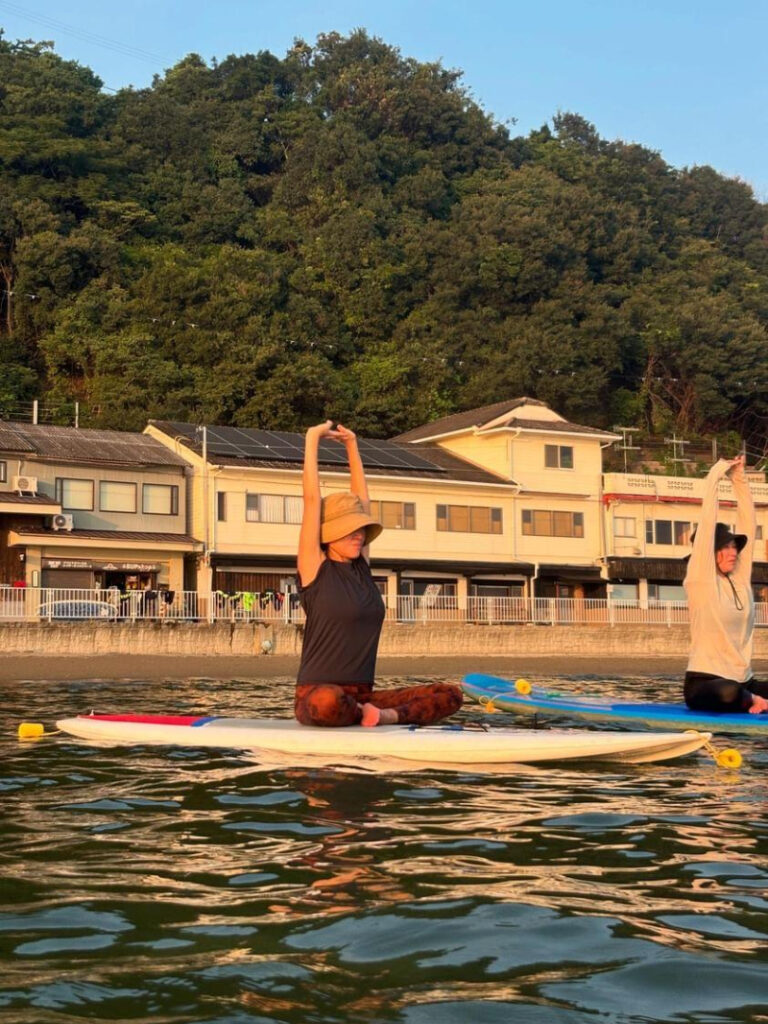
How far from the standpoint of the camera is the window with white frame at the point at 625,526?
164ft

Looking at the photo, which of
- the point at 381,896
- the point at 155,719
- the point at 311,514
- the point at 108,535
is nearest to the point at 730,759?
the point at 311,514

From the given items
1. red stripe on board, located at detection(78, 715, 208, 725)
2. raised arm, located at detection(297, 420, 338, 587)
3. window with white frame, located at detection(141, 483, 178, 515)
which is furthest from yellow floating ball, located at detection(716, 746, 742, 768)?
window with white frame, located at detection(141, 483, 178, 515)

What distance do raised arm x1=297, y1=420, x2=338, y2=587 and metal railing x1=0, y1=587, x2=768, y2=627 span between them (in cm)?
2199

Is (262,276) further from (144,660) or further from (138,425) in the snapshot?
(144,660)

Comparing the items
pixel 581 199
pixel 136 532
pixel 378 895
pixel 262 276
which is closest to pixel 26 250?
pixel 262 276

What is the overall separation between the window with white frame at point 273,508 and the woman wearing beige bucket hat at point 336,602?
34.1m

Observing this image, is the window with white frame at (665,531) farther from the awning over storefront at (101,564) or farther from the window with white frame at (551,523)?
the awning over storefront at (101,564)

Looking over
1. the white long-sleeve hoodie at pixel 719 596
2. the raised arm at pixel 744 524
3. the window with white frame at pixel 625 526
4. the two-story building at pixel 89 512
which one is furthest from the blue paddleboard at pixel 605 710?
the window with white frame at pixel 625 526

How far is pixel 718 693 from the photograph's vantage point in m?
10.9

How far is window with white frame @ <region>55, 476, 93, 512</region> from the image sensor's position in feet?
132

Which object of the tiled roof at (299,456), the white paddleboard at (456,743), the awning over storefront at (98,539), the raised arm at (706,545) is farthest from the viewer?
the tiled roof at (299,456)

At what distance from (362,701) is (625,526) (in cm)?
4246

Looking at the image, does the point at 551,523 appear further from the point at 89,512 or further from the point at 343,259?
the point at 343,259

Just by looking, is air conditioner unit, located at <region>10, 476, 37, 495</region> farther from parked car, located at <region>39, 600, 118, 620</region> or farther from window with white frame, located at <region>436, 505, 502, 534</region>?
window with white frame, located at <region>436, 505, 502, 534</region>
